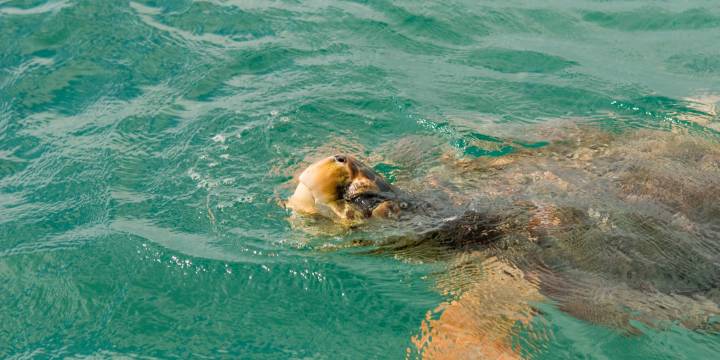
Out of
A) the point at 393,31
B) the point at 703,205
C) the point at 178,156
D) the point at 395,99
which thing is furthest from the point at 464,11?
the point at 703,205

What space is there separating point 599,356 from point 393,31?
6252 mm

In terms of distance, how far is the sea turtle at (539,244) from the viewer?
4.08 meters

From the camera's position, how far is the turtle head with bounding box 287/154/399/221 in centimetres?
386

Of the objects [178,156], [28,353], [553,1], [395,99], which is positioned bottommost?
[28,353]

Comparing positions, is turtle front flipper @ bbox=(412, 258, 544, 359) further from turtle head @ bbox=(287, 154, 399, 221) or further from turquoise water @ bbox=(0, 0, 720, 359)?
turtle head @ bbox=(287, 154, 399, 221)

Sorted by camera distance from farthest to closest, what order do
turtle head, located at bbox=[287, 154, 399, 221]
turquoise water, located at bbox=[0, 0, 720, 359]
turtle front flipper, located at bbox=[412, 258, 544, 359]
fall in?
turquoise water, located at bbox=[0, 0, 720, 359], turtle front flipper, located at bbox=[412, 258, 544, 359], turtle head, located at bbox=[287, 154, 399, 221]

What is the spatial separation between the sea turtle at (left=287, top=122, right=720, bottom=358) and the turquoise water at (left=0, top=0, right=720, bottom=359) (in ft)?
0.56

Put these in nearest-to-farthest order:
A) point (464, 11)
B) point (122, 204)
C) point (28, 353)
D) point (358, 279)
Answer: point (28, 353) → point (358, 279) → point (122, 204) → point (464, 11)

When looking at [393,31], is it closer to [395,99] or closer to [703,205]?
[395,99]

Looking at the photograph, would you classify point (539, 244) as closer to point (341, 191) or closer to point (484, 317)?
point (484, 317)

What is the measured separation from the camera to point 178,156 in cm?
636

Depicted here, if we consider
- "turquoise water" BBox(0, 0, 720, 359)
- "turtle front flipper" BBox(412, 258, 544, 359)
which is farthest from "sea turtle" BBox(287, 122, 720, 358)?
"turquoise water" BBox(0, 0, 720, 359)

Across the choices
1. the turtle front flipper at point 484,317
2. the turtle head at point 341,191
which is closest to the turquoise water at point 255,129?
the turtle front flipper at point 484,317

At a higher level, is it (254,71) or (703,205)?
(703,205)
